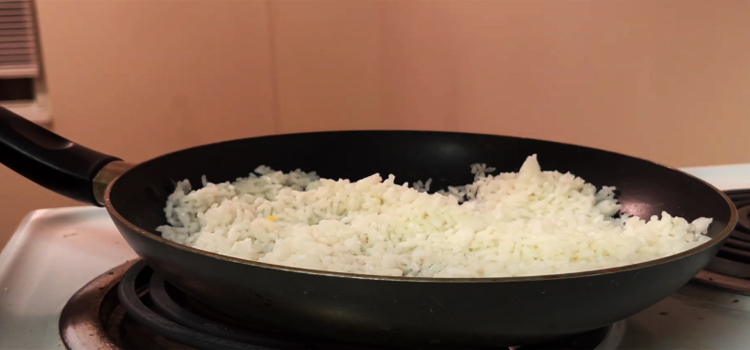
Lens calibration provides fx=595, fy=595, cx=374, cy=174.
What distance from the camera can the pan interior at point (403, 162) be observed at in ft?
2.54

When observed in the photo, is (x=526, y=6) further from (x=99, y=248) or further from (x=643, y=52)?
(x=99, y=248)

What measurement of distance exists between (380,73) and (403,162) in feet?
3.03

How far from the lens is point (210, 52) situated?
166cm

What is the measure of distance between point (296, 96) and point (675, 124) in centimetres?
102

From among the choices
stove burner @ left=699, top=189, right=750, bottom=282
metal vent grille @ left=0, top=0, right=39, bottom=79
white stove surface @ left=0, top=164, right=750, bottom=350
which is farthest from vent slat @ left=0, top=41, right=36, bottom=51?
stove burner @ left=699, top=189, right=750, bottom=282

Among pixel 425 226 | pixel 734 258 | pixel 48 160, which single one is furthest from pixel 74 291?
pixel 734 258

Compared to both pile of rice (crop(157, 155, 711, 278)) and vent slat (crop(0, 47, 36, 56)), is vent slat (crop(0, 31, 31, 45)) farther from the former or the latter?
pile of rice (crop(157, 155, 711, 278))

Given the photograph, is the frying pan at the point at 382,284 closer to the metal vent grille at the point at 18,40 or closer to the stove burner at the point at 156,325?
the stove burner at the point at 156,325

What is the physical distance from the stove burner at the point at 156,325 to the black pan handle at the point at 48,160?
125 mm

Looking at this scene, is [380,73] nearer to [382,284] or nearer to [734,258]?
[734,258]

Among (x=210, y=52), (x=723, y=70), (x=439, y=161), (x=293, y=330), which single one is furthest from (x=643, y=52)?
(x=210, y=52)

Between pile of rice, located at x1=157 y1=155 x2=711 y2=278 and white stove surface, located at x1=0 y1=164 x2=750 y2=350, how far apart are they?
0.07 meters

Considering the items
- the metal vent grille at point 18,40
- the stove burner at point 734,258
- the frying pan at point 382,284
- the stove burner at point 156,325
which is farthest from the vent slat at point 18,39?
the stove burner at point 734,258

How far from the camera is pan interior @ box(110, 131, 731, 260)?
0.78 m
